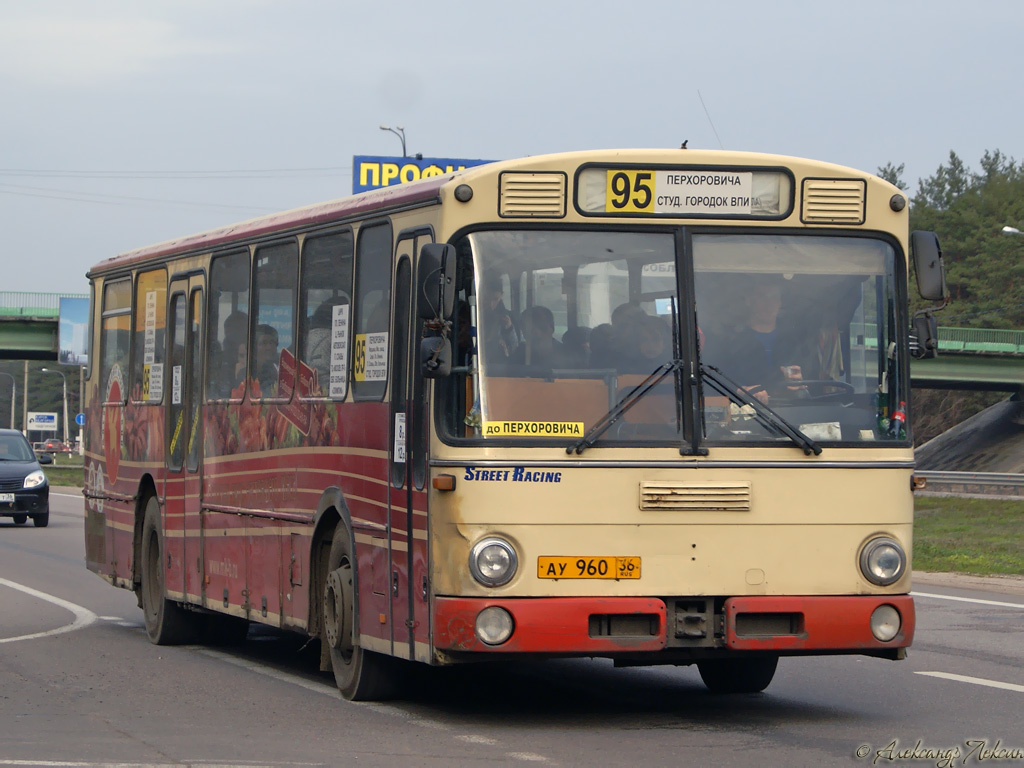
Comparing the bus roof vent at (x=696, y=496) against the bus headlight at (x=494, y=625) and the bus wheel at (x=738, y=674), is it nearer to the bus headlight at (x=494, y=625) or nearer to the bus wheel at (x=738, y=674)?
the bus headlight at (x=494, y=625)

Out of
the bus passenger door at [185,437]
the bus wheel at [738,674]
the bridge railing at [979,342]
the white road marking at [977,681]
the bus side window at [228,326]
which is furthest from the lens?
the bridge railing at [979,342]

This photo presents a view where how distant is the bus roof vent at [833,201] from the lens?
9.27m

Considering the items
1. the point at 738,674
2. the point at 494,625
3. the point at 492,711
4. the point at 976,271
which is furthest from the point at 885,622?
the point at 976,271

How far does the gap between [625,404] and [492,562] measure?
1045mm

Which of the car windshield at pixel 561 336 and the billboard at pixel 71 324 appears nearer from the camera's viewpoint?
the car windshield at pixel 561 336

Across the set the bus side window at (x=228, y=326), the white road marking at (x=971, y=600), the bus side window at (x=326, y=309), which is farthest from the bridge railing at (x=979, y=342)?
the bus side window at (x=326, y=309)

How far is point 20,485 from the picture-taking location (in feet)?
108

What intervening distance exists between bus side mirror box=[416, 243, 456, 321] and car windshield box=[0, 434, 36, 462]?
86.4 feet

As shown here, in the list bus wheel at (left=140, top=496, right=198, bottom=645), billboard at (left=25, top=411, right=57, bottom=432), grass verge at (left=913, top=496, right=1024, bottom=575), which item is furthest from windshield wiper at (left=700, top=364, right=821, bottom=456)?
billboard at (left=25, top=411, right=57, bottom=432)

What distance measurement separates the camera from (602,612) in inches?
340

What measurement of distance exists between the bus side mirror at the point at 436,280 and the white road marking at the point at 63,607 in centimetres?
664

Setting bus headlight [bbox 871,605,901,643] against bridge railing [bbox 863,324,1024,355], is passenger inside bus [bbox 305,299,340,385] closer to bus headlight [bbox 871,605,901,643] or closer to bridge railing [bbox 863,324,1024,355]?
bus headlight [bbox 871,605,901,643]

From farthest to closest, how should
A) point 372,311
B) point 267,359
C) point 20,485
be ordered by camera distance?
point 20,485 → point 267,359 → point 372,311

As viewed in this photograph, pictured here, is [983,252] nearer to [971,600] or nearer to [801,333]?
[971,600]
